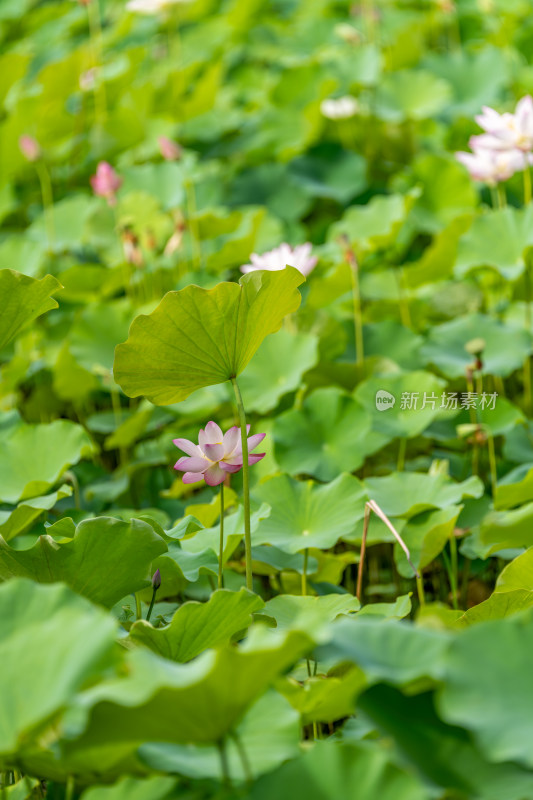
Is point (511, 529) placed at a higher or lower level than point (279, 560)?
higher

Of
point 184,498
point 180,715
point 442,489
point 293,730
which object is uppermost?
point 180,715

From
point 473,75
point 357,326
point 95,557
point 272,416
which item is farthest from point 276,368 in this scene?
point 473,75

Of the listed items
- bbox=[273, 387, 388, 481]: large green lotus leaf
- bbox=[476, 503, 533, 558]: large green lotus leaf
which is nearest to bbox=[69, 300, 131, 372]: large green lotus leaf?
bbox=[273, 387, 388, 481]: large green lotus leaf

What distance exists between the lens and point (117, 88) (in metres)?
2.88

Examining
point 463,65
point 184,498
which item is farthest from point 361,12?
point 184,498

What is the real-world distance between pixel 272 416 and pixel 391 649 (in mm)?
979

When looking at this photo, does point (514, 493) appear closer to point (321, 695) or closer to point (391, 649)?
point (321, 695)

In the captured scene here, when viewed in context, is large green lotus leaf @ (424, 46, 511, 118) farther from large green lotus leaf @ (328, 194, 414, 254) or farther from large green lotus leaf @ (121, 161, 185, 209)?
large green lotus leaf @ (121, 161, 185, 209)

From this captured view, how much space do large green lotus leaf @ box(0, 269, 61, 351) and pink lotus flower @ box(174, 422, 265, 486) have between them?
0.70ft

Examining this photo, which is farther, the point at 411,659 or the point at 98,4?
the point at 98,4

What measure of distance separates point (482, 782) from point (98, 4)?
13.3ft

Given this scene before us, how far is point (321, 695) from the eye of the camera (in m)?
0.77

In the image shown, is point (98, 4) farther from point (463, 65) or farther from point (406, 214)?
point (406, 214)

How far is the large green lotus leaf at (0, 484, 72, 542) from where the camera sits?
1068 mm
